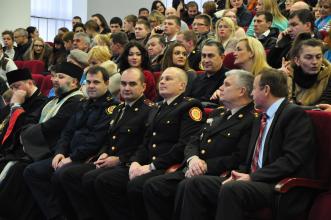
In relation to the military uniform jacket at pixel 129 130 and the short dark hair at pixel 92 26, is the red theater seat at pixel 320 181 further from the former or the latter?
the short dark hair at pixel 92 26

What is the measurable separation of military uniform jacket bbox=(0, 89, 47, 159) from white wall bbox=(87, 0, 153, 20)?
8455 millimetres

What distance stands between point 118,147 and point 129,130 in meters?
0.17

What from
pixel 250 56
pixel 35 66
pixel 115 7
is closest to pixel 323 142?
pixel 250 56

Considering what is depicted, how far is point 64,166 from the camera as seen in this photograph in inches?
229

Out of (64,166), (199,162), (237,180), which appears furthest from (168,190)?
(64,166)

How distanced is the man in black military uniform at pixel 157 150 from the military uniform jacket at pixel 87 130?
0.48 metres

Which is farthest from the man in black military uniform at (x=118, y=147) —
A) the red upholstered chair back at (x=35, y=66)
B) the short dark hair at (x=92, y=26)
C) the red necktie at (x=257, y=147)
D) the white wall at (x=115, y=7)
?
the white wall at (x=115, y=7)

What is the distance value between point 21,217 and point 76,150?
0.84 metres

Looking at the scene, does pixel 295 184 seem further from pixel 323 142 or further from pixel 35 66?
pixel 35 66

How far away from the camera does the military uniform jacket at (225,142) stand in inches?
185

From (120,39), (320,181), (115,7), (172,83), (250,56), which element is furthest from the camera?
(115,7)

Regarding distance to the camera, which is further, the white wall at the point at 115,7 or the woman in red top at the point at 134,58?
the white wall at the point at 115,7

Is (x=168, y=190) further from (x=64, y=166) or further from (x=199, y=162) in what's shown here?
(x=64, y=166)

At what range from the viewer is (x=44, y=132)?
20.9 ft
